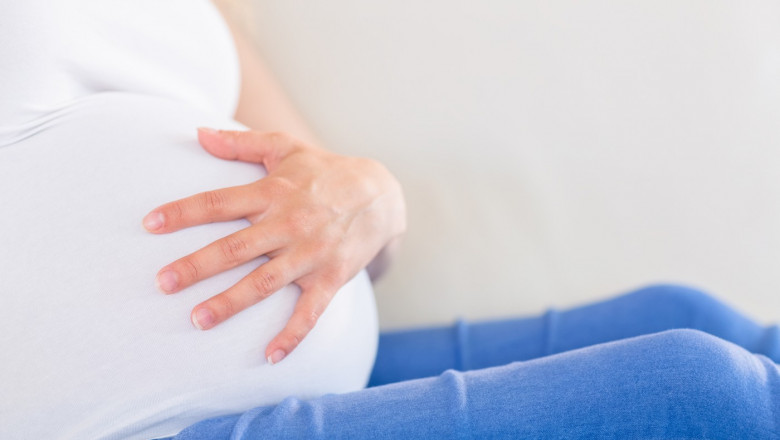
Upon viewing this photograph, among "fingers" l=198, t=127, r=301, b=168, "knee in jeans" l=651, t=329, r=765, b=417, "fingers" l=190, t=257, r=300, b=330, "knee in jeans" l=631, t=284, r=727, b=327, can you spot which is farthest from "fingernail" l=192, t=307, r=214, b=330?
"knee in jeans" l=631, t=284, r=727, b=327

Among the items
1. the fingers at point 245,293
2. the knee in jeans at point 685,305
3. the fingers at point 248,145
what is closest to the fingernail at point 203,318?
the fingers at point 245,293

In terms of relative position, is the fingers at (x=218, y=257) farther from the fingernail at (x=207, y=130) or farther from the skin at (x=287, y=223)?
the fingernail at (x=207, y=130)

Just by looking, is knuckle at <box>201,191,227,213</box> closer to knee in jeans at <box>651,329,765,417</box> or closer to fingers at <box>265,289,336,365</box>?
fingers at <box>265,289,336,365</box>

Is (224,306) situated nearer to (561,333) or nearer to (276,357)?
(276,357)

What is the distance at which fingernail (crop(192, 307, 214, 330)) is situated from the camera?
0.59m

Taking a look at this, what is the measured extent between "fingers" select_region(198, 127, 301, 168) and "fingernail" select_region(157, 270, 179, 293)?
0.17m

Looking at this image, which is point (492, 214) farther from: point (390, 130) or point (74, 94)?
point (74, 94)

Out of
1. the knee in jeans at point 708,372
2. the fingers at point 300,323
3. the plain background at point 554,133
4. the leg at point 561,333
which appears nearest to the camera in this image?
the knee in jeans at point 708,372

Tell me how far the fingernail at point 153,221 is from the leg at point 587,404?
0.60 ft

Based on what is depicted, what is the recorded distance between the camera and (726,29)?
1.05 meters

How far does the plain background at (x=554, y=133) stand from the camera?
3.53ft

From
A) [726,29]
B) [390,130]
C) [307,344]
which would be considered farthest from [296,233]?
[726,29]

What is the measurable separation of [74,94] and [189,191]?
17cm

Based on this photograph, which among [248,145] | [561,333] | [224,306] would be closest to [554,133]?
[561,333]
